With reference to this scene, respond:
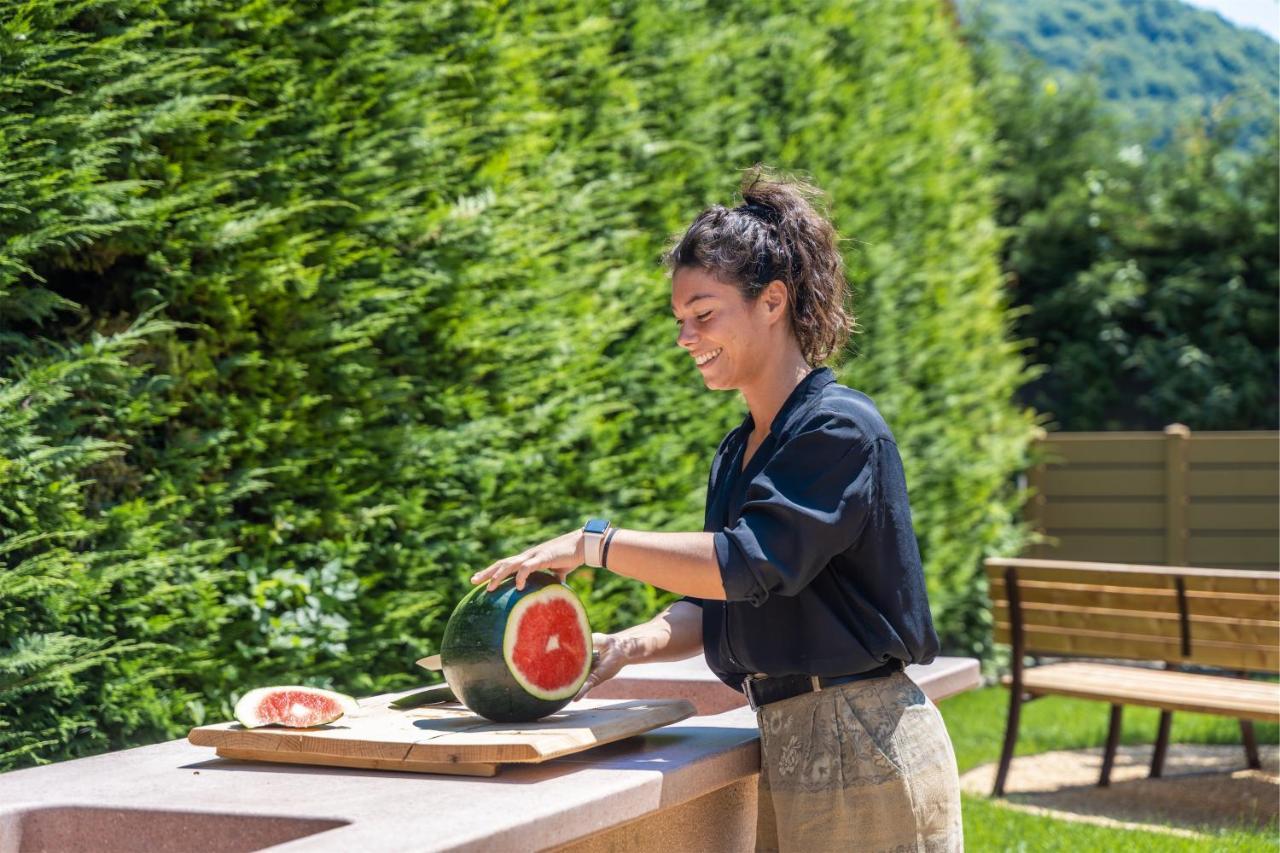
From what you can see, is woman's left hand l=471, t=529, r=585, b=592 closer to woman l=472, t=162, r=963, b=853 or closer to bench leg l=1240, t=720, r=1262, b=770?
woman l=472, t=162, r=963, b=853

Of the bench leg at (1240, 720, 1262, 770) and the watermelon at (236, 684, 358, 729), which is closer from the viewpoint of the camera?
the watermelon at (236, 684, 358, 729)

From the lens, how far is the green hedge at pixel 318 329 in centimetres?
348

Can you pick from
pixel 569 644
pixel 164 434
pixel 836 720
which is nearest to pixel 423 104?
pixel 164 434

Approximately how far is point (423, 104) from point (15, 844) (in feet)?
10.1

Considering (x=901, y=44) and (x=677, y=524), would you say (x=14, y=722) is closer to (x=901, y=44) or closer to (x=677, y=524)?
(x=677, y=524)

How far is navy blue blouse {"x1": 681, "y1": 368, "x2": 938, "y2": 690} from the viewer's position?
2.21 metres

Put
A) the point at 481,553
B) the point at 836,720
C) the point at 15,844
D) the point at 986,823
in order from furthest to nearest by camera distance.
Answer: the point at 986,823
the point at 481,553
the point at 836,720
the point at 15,844

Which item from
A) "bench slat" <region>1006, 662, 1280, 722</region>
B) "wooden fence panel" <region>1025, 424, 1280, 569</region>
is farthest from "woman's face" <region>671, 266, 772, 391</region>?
"wooden fence panel" <region>1025, 424, 1280, 569</region>

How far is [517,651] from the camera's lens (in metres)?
2.38

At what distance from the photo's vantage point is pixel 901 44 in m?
9.12

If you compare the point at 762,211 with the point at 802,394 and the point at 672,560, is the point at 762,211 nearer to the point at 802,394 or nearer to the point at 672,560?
the point at 802,394

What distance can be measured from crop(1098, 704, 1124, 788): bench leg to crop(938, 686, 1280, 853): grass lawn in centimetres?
65

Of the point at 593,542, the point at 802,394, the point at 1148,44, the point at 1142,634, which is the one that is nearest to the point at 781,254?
the point at 802,394

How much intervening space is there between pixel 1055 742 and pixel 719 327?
231 inches
